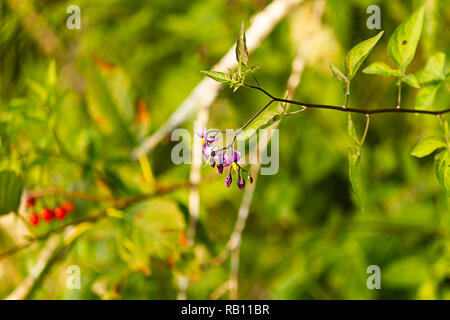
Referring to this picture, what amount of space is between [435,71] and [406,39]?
9cm

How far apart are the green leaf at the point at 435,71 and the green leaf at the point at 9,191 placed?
0.64m

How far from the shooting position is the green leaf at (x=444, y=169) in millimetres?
447

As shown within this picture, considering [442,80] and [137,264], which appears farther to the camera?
[137,264]

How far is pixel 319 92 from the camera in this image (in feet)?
4.77

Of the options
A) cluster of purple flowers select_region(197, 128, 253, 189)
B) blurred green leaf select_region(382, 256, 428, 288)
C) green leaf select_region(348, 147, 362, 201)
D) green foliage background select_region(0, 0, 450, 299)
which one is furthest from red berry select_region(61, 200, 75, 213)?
blurred green leaf select_region(382, 256, 428, 288)

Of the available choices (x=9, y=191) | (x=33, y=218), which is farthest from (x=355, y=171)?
(x=33, y=218)

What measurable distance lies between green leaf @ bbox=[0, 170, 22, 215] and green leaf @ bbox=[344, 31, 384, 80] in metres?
0.55

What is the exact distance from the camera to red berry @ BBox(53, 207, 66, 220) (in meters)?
0.82

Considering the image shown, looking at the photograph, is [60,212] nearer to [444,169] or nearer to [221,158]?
[221,158]

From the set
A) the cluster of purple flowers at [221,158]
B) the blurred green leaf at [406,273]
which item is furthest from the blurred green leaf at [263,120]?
the blurred green leaf at [406,273]
